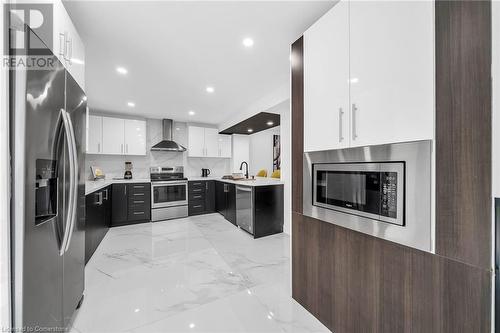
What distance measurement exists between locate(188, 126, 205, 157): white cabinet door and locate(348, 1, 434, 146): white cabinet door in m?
4.59

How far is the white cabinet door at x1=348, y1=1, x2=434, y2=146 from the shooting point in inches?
35.4

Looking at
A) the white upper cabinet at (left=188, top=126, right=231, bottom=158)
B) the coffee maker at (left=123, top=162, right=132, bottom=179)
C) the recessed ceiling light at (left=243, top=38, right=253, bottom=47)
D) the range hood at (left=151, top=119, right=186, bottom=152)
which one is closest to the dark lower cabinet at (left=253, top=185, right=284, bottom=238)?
the recessed ceiling light at (left=243, top=38, right=253, bottom=47)

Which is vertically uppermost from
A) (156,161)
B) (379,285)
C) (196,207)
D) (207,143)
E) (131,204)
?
(207,143)

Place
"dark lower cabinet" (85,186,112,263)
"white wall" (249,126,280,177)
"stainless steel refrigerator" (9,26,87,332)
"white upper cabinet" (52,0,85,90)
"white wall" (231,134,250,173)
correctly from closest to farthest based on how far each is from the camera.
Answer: "stainless steel refrigerator" (9,26,87,332) → "white upper cabinet" (52,0,85,90) → "dark lower cabinet" (85,186,112,263) → "white wall" (231,134,250,173) → "white wall" (249,126,280,177)

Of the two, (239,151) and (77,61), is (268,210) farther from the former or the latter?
(77,61)

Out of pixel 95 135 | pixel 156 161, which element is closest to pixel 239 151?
pixel 156 161

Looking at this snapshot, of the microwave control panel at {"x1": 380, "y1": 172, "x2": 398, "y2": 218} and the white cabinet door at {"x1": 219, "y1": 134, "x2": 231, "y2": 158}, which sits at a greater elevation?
the white cabinet door at {"x1": 219, "y1": 134, "x2": 231, "y2": 158}

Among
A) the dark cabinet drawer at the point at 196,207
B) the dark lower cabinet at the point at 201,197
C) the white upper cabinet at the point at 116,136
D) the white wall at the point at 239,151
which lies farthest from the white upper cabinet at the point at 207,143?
the dark cabinet drawer at the point at 196,207

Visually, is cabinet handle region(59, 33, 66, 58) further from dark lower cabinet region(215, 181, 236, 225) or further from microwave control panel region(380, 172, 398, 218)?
dark lower cabinet region(215, 181, 236, 225)

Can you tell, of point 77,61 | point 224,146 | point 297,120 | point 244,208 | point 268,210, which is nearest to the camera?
point 77,61

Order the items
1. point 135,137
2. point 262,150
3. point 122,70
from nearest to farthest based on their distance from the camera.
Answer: point 122,70, point 135,137, point 262,150

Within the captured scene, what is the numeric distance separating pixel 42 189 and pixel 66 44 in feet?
3.19

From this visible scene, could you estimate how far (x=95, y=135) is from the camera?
427 centimetres

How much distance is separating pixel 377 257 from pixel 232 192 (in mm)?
3220
